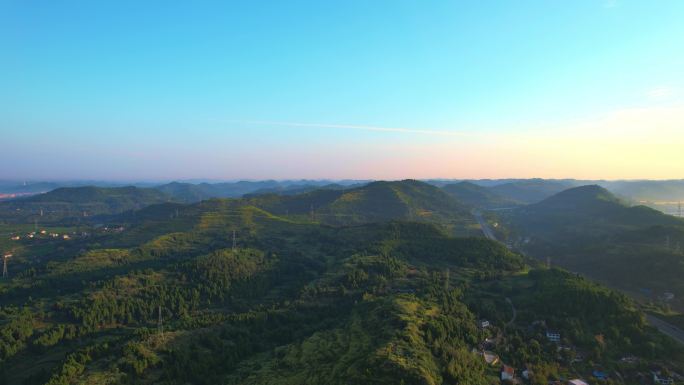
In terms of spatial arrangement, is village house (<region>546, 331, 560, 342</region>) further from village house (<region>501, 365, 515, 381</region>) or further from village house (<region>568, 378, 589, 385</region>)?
village house (<region>501, 365, 515, 381</region>)

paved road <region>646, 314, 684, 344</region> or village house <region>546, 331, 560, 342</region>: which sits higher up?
village house <region>546, 331, 560, 342</region>

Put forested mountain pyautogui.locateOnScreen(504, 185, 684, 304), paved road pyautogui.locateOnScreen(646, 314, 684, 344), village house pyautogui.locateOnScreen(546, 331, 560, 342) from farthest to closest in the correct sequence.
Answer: forested mountain pyautogui.locateOnScreen(504, 185, 684, 304)
paved road pyautogui.locateOnScreen(646, 314, 684, 344)
village house pyautogui.locateOnScreen(546, 331, 560, 342)

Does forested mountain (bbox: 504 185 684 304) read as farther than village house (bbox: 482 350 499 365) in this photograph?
Yes

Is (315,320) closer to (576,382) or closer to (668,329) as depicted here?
(576,382)

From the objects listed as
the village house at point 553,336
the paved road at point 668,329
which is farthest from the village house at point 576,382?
the paved road at point 668,329

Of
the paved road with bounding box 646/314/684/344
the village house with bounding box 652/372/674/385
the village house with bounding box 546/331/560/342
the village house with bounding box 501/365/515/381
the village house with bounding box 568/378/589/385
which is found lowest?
the paved road with bounding box 646/314/684/344

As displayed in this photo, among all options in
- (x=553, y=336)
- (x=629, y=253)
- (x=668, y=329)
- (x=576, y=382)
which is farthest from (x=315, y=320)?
(x=629, y=253)

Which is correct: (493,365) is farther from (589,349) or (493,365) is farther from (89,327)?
(89,327)

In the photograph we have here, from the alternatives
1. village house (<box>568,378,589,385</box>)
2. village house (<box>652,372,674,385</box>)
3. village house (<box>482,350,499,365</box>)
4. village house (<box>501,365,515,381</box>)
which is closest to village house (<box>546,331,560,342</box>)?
village house (<box>652,372,674,385</box>)
